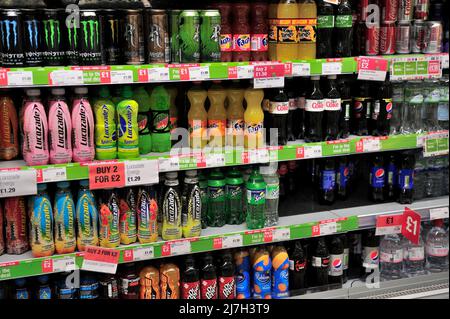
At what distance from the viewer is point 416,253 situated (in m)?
3.71

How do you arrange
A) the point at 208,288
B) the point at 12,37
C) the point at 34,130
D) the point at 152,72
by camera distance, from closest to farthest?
the point at 12,37 → the point at 34,130 → the point at 152,72 → the point at 208,288

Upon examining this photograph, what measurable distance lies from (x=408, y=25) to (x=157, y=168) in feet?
5.82

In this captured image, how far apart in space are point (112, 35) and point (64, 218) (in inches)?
37.7

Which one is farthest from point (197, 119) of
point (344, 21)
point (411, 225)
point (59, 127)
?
point (411, 225)

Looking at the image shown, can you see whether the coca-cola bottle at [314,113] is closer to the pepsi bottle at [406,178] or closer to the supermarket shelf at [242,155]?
the supermarket shelf at [242,155]

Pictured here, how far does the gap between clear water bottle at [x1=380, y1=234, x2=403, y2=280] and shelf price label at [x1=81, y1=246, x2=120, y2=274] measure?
1.75 metres

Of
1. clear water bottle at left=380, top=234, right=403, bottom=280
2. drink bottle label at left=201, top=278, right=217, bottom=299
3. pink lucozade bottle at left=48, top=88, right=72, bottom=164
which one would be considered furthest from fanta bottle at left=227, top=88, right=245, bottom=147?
clear water bottle at left=380, top=234, right=403, bottom=280

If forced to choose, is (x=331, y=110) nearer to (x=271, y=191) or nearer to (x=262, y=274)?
(x=271, y=191)

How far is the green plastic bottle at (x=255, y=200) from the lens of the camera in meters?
3.19

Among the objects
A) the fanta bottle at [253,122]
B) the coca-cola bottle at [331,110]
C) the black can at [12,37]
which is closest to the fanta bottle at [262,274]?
the fanta bottle at [253,122]

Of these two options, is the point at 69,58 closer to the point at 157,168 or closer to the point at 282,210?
the point at 157,168
